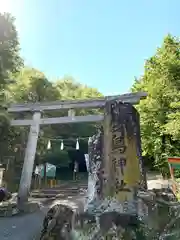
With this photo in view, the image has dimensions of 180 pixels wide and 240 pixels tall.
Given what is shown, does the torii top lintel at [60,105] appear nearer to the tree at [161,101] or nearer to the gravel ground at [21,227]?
the gravel ground at [21,227]

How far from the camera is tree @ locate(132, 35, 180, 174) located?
1395cm

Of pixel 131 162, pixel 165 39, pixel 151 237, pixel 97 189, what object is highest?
pixel 165 39

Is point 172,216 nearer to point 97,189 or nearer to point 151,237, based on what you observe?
point 151,237

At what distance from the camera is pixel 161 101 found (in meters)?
14.9

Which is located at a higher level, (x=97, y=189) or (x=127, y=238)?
(x=97, y=189)

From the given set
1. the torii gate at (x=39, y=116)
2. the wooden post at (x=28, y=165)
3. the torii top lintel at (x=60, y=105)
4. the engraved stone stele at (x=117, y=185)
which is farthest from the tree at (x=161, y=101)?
the engraved stone stele at (x=117, y=185)

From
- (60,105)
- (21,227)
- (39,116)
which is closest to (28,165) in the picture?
(39,116)

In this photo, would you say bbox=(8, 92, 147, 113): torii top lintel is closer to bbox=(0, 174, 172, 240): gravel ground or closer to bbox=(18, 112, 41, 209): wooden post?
bbox=(18, 112, 41, 209): wooden post

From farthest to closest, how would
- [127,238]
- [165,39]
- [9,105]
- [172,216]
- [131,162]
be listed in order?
[165,39]
[9,105]
[172,216]
[131,162]
[127,238]

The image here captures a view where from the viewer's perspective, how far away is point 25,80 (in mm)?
17922

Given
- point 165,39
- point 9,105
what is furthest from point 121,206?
point 165,39

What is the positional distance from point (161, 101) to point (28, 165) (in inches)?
373

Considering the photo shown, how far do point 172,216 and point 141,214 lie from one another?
864 mm

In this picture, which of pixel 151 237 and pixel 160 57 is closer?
pixel 151 237
